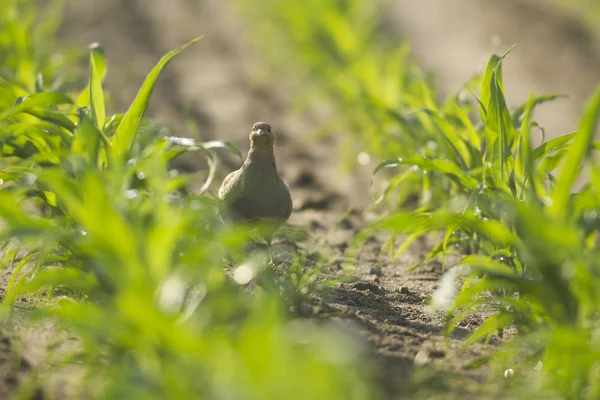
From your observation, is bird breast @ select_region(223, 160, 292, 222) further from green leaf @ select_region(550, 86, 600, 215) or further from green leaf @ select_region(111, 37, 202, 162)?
green leaf @ select_region(550, 86, 600, 215)

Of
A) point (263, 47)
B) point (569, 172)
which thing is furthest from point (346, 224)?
point (263, 47)

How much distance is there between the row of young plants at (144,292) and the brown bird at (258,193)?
0.14m

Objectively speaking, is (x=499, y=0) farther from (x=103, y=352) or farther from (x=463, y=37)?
(x=103, y=352)

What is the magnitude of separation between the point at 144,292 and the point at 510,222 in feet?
4.71

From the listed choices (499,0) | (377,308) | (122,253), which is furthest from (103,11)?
(122,253)

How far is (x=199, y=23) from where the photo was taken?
10.6m

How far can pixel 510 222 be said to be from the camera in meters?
2.83

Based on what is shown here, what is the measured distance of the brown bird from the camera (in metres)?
3.10

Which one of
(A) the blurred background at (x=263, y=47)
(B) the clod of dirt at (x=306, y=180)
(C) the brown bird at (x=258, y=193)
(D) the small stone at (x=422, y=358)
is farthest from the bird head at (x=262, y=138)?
(A) the blurred background at (x=263, y=47)

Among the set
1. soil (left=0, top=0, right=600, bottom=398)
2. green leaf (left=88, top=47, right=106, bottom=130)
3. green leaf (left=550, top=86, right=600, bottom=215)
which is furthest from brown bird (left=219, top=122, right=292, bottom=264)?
green leaf (left=550, top=86, right=600, bottom=215)

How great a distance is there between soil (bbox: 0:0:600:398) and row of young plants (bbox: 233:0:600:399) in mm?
190

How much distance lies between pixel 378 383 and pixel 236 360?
0.61 metres

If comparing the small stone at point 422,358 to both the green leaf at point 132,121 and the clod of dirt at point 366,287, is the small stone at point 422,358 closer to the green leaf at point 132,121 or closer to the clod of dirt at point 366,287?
the clod of dirt at point 366,287

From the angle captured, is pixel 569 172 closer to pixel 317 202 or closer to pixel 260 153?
pixel 260 153
